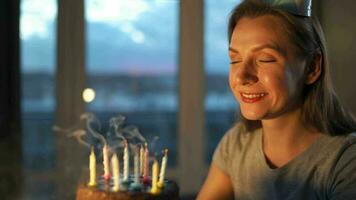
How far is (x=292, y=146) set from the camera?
51.6 inches

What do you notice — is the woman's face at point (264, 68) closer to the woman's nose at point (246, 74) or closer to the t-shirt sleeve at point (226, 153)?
the woman's nose at point (246, 74)

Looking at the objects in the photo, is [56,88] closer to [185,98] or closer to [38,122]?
[38,122]

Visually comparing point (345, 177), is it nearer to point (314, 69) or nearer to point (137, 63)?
point (314, 69)

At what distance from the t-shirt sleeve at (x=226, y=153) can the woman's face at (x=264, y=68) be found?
0.26 meters

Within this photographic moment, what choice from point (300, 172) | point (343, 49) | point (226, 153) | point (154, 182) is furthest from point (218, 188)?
point (343, 49)

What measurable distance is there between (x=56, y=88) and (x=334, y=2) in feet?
6.83

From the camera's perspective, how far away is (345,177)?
3.84 feet

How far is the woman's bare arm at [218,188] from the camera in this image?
1.42 meters

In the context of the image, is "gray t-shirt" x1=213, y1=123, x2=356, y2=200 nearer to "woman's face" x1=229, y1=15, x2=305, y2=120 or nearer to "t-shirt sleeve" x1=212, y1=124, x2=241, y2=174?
"t-shirt sleeve" x1=212, y1=124, x2=241, y2=174

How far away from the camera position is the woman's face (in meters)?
1.20

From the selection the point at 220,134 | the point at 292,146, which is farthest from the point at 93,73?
the point at 292,146

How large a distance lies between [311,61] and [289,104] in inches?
5.1

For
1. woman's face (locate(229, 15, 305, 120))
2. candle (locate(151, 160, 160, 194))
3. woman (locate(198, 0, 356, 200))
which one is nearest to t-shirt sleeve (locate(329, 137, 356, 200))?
woman (locate(198, 0, 356, 200))

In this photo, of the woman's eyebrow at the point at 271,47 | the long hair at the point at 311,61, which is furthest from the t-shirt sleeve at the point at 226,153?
the woman's eyebrow at the point at 271,47
